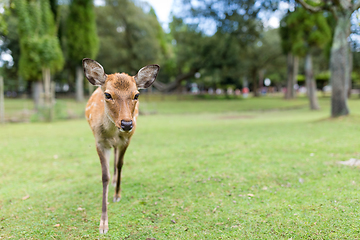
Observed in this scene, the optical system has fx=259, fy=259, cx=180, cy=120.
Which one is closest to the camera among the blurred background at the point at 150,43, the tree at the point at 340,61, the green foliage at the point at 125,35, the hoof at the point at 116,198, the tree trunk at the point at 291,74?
the hoof at the point at 116,198

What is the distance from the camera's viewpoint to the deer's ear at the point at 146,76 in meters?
3.48

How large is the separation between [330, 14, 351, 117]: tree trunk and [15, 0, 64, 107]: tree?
14714mm

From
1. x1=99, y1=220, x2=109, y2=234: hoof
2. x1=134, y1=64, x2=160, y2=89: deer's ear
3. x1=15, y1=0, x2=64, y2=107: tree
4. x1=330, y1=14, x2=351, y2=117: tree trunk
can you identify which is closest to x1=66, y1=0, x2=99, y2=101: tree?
x1=15, y1=0, x2=64, y2=107: tree

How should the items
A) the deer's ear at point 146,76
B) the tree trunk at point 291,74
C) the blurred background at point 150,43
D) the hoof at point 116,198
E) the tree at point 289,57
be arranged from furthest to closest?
1. the tree trunk at point 291,74
2. the tree at point 289,57
3. the blurred background at point 150,43
4. the hoof at point 116,198
5. the deer's ear at point 146,76

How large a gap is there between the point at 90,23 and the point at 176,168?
2263cm

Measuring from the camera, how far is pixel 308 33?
18.3 meters

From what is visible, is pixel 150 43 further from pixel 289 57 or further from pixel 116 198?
pixel 116 198

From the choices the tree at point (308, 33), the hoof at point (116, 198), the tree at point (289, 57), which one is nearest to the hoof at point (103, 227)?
the hoof at point (116, 198)

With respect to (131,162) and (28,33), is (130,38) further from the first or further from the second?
(131,162)

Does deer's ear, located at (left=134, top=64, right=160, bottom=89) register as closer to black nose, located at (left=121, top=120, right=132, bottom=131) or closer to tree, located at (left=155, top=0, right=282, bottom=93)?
black nose, located at (left=121, top=120, right=132, bottom=131)

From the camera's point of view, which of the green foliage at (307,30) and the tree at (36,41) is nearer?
the tree at (36,41)

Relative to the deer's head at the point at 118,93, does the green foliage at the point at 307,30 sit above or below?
above

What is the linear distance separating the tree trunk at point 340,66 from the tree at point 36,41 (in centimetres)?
1471

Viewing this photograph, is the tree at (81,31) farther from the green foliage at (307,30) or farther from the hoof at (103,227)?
the hoof at (103,227)
